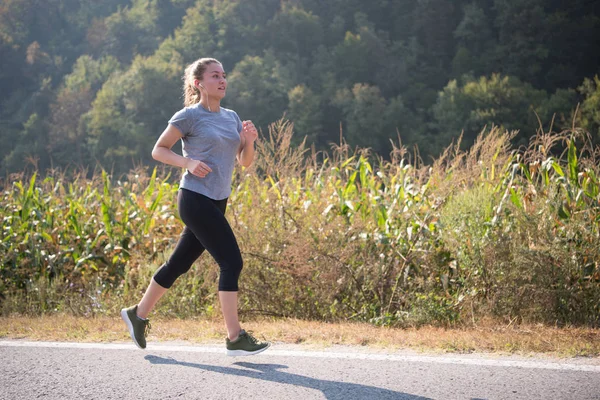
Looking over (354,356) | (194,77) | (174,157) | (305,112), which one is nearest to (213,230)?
(174,157)

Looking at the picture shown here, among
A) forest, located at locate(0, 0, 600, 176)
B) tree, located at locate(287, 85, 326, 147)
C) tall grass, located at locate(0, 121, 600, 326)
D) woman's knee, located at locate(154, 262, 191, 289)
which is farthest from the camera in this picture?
tree, located at locate(287, 85, 326, 147)

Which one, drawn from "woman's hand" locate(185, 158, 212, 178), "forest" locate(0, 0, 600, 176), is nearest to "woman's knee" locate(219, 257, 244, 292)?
"woman's hand" locate(185, 158, 212, 178)

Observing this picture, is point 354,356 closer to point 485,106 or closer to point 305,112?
point 485,106

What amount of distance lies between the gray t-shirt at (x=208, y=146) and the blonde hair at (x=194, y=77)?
19cm

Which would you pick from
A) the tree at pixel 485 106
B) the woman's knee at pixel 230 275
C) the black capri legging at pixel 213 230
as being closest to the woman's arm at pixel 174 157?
the black capri legging at pixel 213 230

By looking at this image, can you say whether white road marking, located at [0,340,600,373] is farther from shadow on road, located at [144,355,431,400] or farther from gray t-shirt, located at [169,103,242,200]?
gray t-shirt, located at [169,103,242,200]

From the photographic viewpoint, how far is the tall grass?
516cm

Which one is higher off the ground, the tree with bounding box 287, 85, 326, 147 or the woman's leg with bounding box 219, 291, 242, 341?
the tree with bounding box 287, 85, 326, 147

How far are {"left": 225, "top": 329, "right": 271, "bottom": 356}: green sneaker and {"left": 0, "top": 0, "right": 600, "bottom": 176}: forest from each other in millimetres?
41773

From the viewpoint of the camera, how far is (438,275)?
19.0 ft

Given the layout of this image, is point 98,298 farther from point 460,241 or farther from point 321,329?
point 460,241

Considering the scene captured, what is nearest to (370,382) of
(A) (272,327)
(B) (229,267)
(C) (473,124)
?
(B) (229,267)

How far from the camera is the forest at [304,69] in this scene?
178ft

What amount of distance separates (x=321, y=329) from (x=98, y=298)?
2.57m
